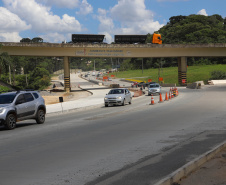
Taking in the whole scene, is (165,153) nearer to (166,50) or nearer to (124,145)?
(124,145)

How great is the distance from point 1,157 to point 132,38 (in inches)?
2409

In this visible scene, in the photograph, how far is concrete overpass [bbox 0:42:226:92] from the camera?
5831 centimetres

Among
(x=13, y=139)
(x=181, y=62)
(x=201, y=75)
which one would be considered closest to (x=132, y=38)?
(x=181, y=62)

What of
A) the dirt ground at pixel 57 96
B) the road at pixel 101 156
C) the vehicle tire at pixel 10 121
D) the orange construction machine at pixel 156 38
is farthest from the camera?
the orange construction machine at pixel 156 38

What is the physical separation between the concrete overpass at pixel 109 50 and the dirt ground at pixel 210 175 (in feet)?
173

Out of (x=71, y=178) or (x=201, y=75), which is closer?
(x=71, y=178)

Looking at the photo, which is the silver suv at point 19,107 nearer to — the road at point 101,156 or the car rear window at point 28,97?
the car rear window at point 28,97

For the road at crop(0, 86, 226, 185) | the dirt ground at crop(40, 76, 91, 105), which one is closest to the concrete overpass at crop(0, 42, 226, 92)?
the dirt ground at crop(40, 76, 91, 105)

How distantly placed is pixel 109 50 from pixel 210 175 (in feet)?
193

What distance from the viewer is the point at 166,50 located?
6888 cm

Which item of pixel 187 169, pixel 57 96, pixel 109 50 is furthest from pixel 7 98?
pixel 109 50

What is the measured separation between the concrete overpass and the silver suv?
133 feet

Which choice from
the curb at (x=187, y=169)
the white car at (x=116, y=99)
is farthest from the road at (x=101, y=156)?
the white car at (x=116, y=99)

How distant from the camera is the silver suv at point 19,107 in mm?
15578
